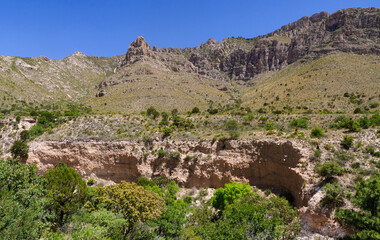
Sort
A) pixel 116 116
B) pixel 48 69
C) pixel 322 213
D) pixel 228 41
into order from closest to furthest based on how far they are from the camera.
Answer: pixel 322 213, pixel 116 116, pixel 48 69, pixel 228 41

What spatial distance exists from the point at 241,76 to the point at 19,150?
127 metres

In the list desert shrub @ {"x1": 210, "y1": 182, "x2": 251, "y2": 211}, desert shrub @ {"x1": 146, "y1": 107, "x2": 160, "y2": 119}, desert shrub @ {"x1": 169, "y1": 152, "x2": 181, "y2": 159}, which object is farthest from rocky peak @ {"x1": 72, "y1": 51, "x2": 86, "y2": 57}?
desert shrub @ {"x1": 210, "y1": 182, "x2": 251, "y2": 211}

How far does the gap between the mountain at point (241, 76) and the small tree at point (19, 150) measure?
31.8m

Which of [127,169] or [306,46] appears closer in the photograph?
[127,169]

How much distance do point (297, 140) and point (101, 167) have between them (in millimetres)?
28665

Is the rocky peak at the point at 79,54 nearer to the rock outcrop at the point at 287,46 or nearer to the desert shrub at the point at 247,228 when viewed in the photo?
the rock outcrop at the point at 287,46

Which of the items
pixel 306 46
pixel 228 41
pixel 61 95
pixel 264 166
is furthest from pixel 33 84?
pixel 228 41

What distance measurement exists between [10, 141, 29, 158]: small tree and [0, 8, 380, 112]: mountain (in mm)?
31783

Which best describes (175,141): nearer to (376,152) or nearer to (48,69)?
(376,152)

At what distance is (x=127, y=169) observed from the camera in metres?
33.2

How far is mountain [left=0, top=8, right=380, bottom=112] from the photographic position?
63.9 metres

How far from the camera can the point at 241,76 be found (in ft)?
453

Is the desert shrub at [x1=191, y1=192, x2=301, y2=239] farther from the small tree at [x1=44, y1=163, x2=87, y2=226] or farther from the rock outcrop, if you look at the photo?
the rock outcrop

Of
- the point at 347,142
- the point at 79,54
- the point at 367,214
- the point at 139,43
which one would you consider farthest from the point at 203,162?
the point at 79,54
